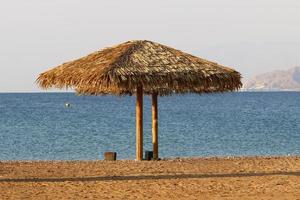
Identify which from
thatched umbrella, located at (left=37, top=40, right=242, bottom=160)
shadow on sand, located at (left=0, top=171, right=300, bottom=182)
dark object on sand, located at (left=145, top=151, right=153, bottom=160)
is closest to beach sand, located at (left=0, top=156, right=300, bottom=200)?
shadow on sand, located at (left=0, top=171, right=300, bottom=182)

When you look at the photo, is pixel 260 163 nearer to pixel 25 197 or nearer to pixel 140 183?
pixel 140 183

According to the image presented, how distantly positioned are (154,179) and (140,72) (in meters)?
2.72

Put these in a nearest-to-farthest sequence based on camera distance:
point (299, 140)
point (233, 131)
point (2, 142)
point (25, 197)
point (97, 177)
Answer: point (25, 197) → point (97, 177) → point (2, 142) → point (299, 140) → point (233, 131)

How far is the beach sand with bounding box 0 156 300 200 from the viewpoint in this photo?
11.2 m

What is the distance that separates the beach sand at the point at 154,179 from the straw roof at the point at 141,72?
154 cm

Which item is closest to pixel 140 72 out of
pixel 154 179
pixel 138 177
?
pixel 138 177

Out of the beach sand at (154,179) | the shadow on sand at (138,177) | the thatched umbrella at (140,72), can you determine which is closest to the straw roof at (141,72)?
the thatched umbrella at (140,72)

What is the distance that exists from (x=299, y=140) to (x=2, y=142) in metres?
12.6

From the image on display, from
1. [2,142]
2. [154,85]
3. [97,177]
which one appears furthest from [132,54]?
[2,142]

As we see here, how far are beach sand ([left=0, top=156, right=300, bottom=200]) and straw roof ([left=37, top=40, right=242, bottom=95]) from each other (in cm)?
154

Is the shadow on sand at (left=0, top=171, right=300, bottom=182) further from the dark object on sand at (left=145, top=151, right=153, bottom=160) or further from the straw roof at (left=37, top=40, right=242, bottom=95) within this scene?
the dark object on sand at (left=145, top=151, right=153, bottom=160)

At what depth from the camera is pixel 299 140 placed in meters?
34.3

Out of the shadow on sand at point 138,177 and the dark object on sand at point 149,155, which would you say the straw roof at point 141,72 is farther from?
the shadow on sand at point 138,177

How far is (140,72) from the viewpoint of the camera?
14.8 m
